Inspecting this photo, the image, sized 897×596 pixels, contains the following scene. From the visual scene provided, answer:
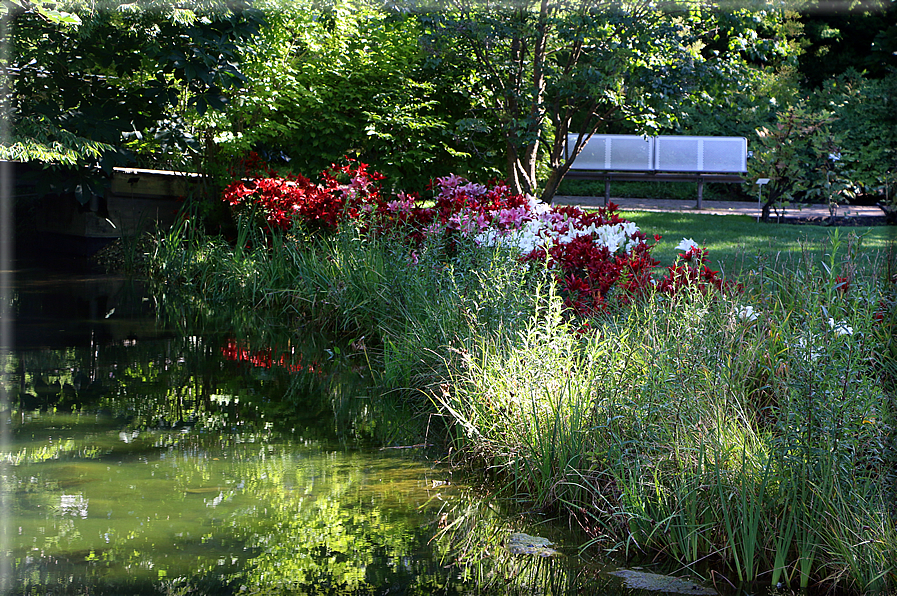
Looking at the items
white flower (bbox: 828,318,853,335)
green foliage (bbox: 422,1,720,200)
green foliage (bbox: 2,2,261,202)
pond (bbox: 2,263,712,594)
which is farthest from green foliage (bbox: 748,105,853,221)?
white flower (bbox: 828,318,853,335)

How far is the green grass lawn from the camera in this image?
8938 mm

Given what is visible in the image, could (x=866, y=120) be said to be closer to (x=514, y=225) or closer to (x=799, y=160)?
(x=799, y=160)

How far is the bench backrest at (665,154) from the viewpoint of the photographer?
17625 mm

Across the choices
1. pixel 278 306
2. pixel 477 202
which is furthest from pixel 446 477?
pixel 278 306

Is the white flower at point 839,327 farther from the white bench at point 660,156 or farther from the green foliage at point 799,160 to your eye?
the white bench at point 660,156

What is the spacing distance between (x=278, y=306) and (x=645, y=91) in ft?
16.1

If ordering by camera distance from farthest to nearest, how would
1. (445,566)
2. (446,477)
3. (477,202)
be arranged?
A: (477,202), (446,477), (445,566)

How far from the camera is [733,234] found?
10.8 m

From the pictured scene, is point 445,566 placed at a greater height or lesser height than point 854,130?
lesser

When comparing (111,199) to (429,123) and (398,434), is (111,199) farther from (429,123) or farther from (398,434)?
(398,434)

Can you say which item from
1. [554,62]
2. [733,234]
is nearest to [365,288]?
[554,62]

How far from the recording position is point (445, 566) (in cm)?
288

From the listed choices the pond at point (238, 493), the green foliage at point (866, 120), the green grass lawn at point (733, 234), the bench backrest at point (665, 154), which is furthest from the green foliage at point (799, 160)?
the pond at point (238, 493)

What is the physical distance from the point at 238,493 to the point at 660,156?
16.0 metres
